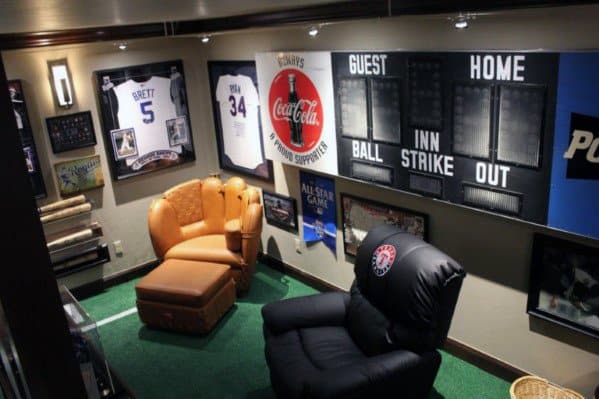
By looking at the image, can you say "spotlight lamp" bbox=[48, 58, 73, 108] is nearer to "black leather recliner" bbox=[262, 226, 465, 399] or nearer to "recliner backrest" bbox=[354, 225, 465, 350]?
"black leather recliner" bbox=[262, 226, 465, 399]

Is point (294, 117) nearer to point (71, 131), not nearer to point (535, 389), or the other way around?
point (71, 131)

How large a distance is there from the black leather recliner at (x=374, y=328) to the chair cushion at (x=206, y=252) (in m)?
1.35

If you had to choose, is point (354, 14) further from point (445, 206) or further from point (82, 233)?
point (82, 233)

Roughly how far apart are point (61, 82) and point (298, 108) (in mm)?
2212

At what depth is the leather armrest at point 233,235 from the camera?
4832mm

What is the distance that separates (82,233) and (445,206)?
341 centimetres

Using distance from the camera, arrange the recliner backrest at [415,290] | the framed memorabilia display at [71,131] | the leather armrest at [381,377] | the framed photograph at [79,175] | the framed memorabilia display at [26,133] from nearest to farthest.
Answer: the leather armrest at [381,377]
the recliner backrest at [415,290]
the framed memorabilia display at [26,133]
the framed memorabilia display at [71,131]
the framed photograph at [79,175]

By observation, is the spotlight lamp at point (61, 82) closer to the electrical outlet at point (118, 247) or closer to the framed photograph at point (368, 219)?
the electrical outlet at point (118, 247)

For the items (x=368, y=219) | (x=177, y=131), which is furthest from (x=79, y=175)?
(x=368, y=219)

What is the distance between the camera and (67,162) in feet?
16.3

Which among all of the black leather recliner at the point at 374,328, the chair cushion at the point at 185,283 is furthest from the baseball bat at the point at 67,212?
the black leather recliner at the point at 374,328

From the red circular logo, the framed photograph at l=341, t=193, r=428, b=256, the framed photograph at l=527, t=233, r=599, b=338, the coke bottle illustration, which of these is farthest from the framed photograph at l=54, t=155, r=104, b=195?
the framed photograph at l=527, t=233, r=599, b=338

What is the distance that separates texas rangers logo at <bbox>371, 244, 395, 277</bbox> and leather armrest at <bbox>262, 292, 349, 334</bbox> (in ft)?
1.21

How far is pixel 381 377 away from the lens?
2.87 meters
